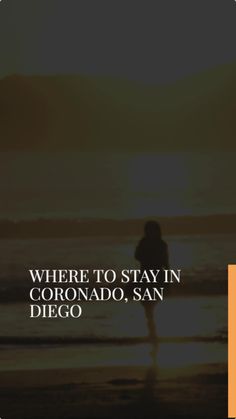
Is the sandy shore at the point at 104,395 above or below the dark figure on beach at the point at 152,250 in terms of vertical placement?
below

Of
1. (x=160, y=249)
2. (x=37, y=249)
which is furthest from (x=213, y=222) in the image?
(x=37, y=249)

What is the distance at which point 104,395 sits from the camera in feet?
12.7

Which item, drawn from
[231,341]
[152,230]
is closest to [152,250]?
[152,230]

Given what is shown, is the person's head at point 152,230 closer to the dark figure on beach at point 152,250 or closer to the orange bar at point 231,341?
the dark figure on beach at point 152,250

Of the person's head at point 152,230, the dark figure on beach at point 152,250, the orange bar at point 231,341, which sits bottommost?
the orange bar at point 231,341

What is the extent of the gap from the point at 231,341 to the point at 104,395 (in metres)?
0.29

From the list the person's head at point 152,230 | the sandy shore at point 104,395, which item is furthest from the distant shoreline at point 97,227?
the sandy shore at point 104,395

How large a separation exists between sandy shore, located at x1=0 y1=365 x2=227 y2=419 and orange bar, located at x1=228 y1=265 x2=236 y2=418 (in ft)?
0.05

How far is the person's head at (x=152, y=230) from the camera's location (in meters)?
3.89

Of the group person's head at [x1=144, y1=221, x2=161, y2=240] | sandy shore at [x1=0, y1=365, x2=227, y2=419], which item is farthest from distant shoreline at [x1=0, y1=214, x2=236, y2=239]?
sandy shore at [x1=0, y1=365, x2=227, y2=419]

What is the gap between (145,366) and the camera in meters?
3.90

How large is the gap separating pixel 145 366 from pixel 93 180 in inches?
15.8

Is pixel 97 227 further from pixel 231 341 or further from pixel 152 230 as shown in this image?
pixel 231 341

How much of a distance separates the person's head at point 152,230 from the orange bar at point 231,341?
0.54 feet
